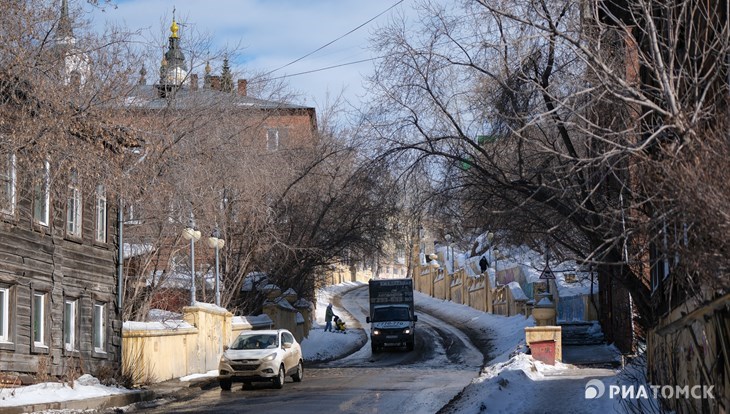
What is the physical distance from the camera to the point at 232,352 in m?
25.7

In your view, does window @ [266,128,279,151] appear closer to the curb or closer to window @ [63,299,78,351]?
window @ [63,299,78,351]

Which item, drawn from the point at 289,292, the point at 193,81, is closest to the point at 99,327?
the point at 193,81

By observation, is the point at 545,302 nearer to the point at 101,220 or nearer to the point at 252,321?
the point at 252,321

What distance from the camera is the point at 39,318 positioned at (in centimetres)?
2241

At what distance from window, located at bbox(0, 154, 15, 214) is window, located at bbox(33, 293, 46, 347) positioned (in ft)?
8.68

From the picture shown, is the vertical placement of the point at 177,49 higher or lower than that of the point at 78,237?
higher

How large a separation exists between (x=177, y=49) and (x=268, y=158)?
629 cm

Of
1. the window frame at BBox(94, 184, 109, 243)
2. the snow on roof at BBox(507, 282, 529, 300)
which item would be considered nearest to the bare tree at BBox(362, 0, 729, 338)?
the window frame at BBox(94, 184, 109, 243)

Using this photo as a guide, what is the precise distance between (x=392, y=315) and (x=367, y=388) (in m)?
20.6

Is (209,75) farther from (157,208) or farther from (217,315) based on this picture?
(217,315)

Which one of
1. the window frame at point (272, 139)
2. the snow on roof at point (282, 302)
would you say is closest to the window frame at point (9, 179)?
the snow on roof at point (282, 302)

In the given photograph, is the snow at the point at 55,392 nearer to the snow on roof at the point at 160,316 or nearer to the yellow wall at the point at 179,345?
the yellow wall at the point at 179,345

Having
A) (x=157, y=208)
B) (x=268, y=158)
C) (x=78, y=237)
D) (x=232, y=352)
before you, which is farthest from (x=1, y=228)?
(x=268, y=158)

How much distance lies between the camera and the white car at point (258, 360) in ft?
81.9
